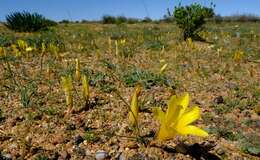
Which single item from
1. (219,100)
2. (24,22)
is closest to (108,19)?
(24,22)

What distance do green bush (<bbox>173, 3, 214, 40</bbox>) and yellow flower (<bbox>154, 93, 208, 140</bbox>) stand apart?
7.71 meters

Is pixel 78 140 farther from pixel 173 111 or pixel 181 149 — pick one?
pixel 173 111

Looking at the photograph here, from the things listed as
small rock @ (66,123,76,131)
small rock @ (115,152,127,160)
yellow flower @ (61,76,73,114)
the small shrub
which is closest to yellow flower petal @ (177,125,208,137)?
small rock @ (115,152,127,160)

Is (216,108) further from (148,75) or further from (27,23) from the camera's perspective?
(27,23)

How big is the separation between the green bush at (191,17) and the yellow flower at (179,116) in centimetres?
771

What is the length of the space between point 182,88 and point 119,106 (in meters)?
1.12

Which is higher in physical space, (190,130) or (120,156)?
(190,130)

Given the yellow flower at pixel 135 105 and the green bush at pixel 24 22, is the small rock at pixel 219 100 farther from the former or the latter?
the green bush at pixel 24 22

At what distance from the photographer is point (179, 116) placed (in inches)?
94.9

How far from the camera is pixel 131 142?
291 cm

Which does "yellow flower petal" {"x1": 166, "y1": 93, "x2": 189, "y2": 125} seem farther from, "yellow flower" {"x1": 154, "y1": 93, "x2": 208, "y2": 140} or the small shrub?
the small shrub

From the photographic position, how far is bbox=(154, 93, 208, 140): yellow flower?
2357mm

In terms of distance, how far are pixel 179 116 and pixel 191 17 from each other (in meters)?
8.04

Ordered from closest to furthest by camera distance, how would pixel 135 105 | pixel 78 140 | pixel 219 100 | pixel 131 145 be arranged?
1. pixel 135 105
2. pixel 131 145
3. pixel 78 140
4. pixel 219 100
